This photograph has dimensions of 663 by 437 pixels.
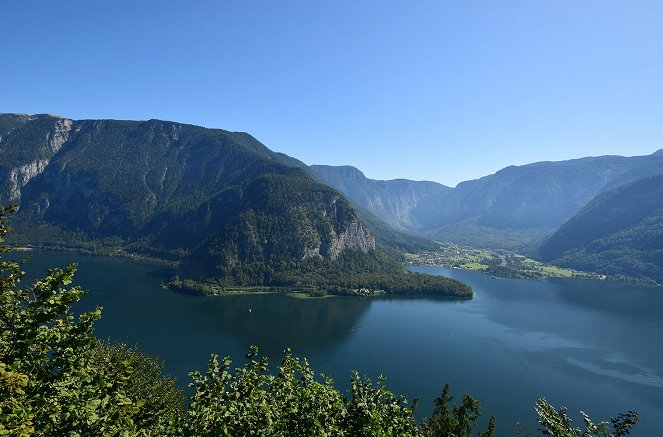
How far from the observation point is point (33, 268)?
606 feet

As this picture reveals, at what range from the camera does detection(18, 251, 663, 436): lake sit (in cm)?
8250

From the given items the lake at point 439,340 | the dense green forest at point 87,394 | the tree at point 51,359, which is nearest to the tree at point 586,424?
the dense green forest at point 87,394

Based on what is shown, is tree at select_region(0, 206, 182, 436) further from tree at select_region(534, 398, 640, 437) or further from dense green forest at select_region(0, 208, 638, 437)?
tree at select_region(534, 398, 640, 437)

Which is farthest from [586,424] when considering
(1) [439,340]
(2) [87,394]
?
(1) [439,340]

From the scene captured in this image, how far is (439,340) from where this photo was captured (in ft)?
382

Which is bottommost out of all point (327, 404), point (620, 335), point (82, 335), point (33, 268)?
point (33, 268)

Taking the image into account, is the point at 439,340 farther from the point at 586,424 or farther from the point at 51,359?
the point at 51,359

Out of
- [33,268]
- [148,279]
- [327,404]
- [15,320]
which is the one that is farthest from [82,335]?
[33,268]

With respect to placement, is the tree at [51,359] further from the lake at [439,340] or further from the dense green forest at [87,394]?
the lake at [439,340]

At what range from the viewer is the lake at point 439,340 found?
82500 millimetres

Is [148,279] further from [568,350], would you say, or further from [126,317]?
[568,350]

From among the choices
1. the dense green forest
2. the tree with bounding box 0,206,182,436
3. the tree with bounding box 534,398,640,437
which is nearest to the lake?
the tree with bounding box 534,398,640,437

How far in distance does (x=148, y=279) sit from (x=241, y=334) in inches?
3908

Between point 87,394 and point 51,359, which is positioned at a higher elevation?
point 51,359
